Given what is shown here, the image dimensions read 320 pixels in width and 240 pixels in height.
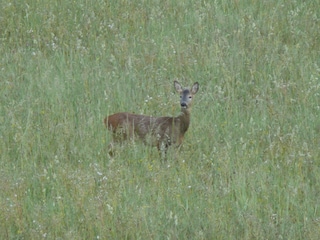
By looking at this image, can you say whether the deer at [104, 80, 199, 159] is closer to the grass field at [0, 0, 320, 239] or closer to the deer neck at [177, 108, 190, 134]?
the deer neck at [177, 108, 190, 134]

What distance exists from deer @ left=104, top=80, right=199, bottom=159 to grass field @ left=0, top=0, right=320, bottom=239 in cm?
14

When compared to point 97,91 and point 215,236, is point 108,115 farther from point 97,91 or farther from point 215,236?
point 215,236

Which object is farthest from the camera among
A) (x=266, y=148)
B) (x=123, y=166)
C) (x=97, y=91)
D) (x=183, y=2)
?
(x=183, y=2)

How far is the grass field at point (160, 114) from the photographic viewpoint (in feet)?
23.8

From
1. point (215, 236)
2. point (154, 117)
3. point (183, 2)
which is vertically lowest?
point (215, 236)

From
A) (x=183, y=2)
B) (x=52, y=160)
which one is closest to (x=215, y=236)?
(x=52, y=160)

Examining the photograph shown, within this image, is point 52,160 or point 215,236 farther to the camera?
point 52,160

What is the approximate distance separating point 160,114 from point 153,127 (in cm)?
77

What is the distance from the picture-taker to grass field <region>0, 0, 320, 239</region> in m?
7.25

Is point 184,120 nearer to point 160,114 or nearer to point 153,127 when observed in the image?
point 153,127

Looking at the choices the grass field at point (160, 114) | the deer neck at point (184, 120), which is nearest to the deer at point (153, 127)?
the deer neck at point (184, 120)

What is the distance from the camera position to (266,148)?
29.0 ft

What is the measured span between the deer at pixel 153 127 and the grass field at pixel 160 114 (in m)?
0.14

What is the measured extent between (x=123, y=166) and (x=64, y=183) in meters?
0.65
